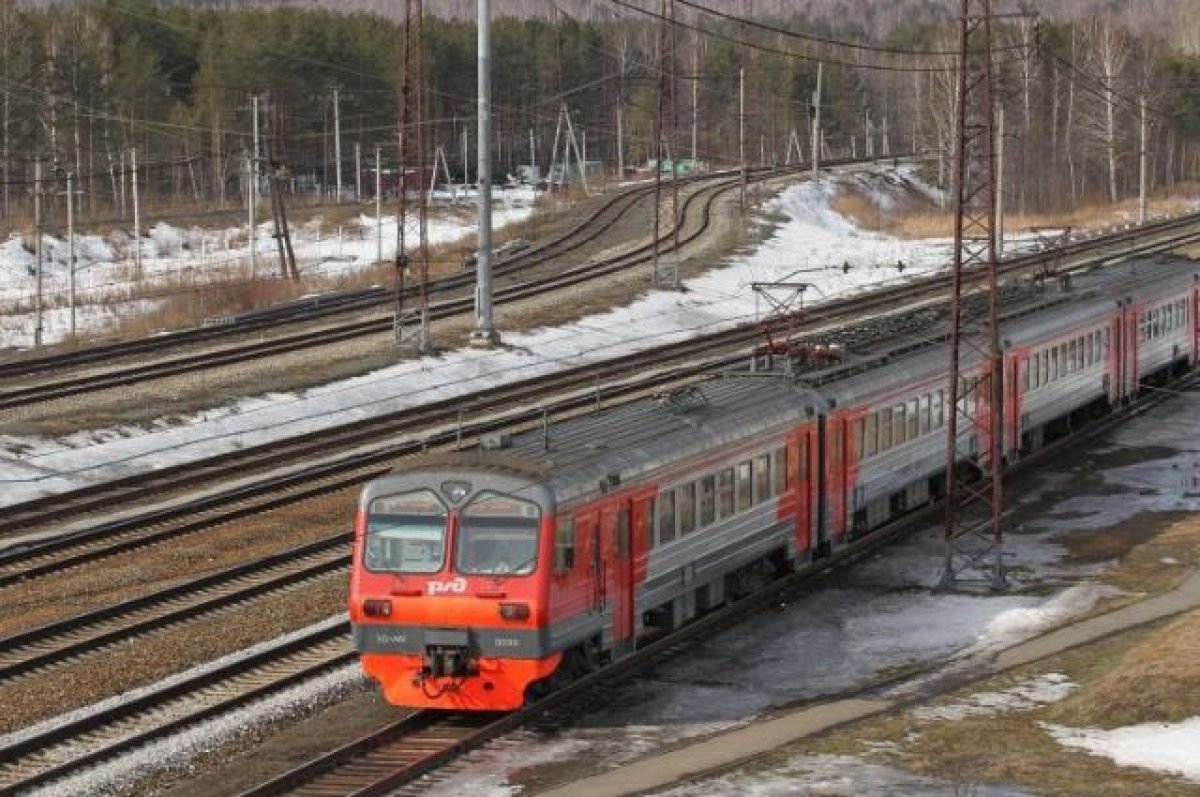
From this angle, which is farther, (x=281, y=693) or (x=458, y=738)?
(x=281, y=693)

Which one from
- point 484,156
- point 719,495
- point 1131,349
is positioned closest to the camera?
point 719,495

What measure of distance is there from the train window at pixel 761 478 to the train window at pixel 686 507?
6.36 ft

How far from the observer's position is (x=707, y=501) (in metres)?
22.0

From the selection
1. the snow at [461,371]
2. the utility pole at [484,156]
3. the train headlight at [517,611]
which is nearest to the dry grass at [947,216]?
the snow at [461,371]

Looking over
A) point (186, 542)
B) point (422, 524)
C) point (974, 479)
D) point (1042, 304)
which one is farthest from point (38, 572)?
point (1042, 304)

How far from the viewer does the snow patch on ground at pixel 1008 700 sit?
19.2 m

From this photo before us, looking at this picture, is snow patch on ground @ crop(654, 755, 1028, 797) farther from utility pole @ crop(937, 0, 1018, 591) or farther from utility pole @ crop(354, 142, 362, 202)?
utility pole @ crop(354, 142, 362, 202)

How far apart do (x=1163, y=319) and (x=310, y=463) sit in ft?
67.5

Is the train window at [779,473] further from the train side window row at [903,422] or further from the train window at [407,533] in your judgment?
the train window at [407,533]

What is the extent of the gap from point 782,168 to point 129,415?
75839mm

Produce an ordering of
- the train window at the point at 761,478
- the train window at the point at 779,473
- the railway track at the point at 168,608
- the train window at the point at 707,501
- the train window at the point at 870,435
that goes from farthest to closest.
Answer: the train window at the point at 870,435 < the train window at the point at 779,473 < the train window at the point at 761,478 < the train window at the point at 707,501 < the railway track at the point at 168,608

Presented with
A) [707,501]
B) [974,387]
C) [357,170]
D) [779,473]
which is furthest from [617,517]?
[357,170]

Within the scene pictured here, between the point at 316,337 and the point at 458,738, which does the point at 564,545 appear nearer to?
the point at 458,738

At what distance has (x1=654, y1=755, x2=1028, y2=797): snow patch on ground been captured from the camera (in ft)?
53.6
